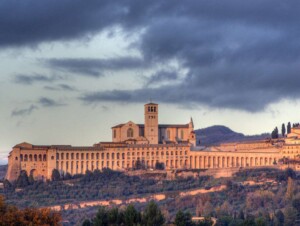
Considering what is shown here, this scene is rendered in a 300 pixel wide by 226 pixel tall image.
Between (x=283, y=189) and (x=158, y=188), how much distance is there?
12008mm

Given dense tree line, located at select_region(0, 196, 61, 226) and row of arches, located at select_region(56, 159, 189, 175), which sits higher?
row of arches, located at select_region(56, 159, 189, 175)

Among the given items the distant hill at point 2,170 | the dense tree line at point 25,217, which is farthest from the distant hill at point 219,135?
the dense tree line at point 25,217

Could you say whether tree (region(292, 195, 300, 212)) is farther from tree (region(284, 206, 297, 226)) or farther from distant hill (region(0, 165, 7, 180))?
distant hill (region(0, 165, 7, 180))

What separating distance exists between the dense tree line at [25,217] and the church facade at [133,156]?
54.8m

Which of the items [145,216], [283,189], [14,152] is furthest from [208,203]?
[145,216]

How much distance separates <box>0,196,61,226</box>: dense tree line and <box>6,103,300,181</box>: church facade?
54.8 meters

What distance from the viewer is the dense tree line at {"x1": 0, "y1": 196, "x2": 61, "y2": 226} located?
51656 millimetres

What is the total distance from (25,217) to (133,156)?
58.4 metres

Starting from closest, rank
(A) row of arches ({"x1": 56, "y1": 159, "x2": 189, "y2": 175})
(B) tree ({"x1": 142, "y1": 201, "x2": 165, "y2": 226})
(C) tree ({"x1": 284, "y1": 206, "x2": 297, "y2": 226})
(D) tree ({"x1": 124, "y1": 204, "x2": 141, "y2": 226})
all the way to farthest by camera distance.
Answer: (D) tree ({"x1": 124, "y1": 204, "x2": 141, "y2": 226}) < (B) tree ({"x1": 142, "y1": 201, "x2": 165, "y2": 226}) < (C) tree ({"x1": 284, "y1": 206, "x2": 297, "y2": 226}) < (A) row of arches ({"x1": 56, "y1": 159, "x2": 189, "y2": 175})

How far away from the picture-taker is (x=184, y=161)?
366 feet

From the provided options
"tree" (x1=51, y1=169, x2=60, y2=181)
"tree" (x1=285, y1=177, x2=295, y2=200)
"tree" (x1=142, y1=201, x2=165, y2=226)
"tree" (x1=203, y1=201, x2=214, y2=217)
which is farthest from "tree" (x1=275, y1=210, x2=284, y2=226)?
"tree" (x1=51, y1=169, x2=60, y2=181)

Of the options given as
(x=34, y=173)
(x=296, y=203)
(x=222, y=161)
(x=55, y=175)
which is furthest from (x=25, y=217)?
(x=222, y=161)

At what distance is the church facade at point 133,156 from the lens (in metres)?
109

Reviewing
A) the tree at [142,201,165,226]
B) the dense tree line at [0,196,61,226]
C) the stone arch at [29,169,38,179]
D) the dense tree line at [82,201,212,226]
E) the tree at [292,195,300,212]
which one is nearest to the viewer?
the dense tree line at [0,196,61,226]
